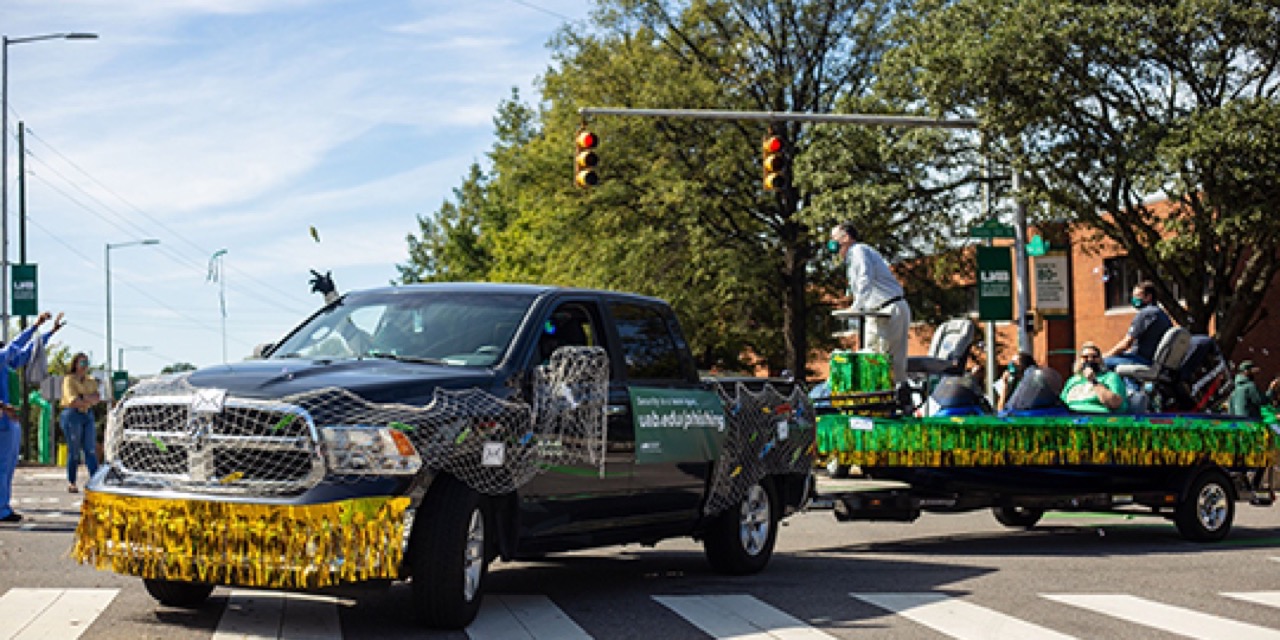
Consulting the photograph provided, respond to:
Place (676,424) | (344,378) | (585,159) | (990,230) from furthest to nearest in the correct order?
(990,230) < (585,159) < (676,424) < (344,378)

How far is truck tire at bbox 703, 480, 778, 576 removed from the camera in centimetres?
1077

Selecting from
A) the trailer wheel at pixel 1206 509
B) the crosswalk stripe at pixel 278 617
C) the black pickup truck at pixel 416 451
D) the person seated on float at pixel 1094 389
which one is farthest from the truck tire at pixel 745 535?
the trailer wheel at pixel 1206 509

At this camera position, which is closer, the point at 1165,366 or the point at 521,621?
the point at 521,621

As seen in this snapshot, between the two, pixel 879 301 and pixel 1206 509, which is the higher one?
pixel 879 301

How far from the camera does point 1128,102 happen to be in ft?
91.4

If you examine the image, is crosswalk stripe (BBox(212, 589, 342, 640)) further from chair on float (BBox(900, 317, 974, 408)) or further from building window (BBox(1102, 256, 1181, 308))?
building window (BBox(1102, 256, 1181, 308))

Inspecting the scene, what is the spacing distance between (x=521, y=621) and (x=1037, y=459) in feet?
20.1

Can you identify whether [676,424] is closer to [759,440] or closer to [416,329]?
[759,440]

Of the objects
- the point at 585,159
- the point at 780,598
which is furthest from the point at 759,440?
the point at 585,159

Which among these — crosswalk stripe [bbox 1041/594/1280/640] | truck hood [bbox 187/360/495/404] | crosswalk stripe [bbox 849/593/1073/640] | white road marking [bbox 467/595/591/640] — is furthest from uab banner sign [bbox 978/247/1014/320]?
truck hood [bbox 187/360/495/404]

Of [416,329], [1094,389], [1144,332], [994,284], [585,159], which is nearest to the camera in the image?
[416,329]

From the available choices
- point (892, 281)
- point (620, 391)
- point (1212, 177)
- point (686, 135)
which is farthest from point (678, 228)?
point (620, 391)

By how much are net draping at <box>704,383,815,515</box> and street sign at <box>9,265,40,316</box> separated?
1202 inches

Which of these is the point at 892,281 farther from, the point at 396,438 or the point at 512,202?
the point at 512,202
